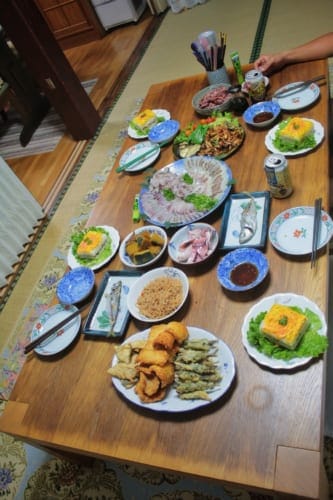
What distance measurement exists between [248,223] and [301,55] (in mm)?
1181

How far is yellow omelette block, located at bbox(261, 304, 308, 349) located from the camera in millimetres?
1116

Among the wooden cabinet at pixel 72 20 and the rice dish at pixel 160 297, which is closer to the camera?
the rice dish at pixel 160 297

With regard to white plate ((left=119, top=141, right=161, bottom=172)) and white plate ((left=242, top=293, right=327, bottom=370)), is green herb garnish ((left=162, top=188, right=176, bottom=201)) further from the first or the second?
white plate ((left=242, top=293, right=327, bottom=370))

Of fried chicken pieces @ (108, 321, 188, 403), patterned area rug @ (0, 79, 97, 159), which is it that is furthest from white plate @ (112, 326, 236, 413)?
patterned area rug @ (0, 79, 97, 159)

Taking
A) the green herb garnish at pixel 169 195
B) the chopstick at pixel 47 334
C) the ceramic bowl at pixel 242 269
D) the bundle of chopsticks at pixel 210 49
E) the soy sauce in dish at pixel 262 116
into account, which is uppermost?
the bundle of chopsticks at pixel 210 49

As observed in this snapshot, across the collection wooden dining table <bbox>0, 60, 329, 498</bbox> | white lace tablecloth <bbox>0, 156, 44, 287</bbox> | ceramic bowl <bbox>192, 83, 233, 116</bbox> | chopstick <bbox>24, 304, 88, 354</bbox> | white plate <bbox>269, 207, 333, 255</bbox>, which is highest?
ceramic bowl <bbox>192, 83, 233, 116</bbox>

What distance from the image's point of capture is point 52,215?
11.0 feet

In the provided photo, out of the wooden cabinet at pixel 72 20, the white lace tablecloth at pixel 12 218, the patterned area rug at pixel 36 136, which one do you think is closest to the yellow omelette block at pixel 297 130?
the white lace tablecloth at pixel 12 218

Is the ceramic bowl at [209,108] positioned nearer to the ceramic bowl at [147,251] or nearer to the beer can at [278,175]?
the beer can at [278,175]

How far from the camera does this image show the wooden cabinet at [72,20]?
5.52 metres

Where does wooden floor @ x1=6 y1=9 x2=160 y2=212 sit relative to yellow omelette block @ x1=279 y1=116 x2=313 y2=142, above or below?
below

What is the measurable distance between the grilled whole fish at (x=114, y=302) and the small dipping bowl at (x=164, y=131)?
3.02 ft

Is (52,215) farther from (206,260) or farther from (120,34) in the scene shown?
(120,34)

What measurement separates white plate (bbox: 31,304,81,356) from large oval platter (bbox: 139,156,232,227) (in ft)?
1.80
